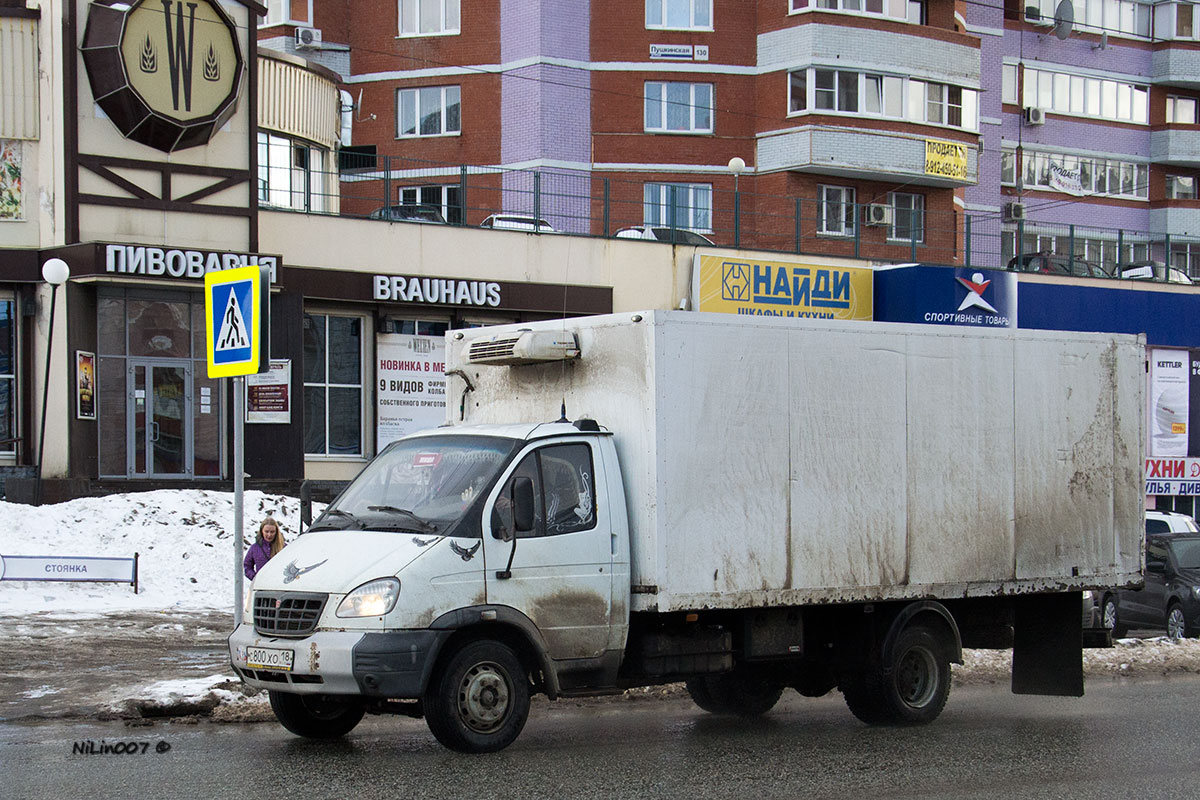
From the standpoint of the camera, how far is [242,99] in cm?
2477

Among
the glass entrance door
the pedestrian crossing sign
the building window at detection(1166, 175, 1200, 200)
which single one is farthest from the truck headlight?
the building window at detection(1166, 175, 1200, 200)

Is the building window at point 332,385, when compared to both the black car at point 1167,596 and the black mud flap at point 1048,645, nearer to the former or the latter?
the black car at point 1167,596

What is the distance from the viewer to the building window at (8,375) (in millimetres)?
24328

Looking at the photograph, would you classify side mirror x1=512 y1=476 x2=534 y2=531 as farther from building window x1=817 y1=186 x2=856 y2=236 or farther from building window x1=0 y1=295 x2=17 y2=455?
building window x1=817 y1=186 x2=856 y2=236

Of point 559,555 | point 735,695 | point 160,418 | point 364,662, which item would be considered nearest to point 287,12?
point 160,418

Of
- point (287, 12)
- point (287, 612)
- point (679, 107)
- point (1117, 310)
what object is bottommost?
point (287, 612)

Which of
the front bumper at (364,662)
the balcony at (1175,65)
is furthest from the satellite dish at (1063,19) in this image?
the front bumper at (364,662)

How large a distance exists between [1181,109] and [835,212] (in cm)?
2370

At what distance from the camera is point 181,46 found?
24.0m

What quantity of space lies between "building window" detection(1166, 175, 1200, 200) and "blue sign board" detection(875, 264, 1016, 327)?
26.4 m

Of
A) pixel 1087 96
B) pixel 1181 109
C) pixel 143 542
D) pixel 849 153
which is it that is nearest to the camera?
pixel 143 542

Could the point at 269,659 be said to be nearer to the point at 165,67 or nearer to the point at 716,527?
the point at 716,527

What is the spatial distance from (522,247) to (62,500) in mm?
10025

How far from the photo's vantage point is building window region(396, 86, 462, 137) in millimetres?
45406
